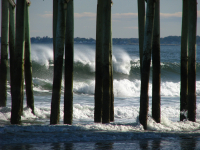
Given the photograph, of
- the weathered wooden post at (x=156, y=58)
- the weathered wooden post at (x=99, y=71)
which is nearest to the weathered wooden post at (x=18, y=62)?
the weathered wooden post at (x=99, y=71)

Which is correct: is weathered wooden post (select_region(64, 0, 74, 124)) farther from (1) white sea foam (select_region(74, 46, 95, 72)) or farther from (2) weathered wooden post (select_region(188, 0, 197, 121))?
(1) white sea foam (select_region(74, 46, 95, 72))

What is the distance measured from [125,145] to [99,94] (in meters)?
1.95

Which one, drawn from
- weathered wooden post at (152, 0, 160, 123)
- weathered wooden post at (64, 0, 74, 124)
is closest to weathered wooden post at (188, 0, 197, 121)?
weathered wooden post at (152, 0, 160, 123)

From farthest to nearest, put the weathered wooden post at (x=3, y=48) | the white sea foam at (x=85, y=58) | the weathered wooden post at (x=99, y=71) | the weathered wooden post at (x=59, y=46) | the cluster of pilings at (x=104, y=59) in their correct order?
1. the white sea foam at (x=85, y=58)
2. the weathered wooden post at (x=3, y=48)
3. the weathered wooden post at (x=99, y=71)
4. the weathered wooden post at (x=59, y=46)
5. the cluster of pilings at (x=104, y=59)

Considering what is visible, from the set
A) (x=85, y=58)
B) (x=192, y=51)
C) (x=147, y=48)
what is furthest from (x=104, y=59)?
(x=85, y=58)

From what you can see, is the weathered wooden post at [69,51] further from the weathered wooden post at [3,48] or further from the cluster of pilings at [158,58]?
the weathered wooden post at [3,48]

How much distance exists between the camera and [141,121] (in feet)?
22.8

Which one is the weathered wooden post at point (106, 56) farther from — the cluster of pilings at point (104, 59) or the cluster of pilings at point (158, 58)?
the cluster of pilings at point (158, 58)

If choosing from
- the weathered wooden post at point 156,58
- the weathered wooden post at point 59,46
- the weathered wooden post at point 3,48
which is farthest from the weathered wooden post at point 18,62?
the weathered wooden post at point 156,58

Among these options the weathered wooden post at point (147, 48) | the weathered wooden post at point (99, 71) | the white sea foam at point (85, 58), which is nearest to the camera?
the weathered wooden post at point (147, 48)

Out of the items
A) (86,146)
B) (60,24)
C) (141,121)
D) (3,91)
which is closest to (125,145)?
(86,146)

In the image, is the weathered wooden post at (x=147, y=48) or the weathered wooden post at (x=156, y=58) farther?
the weathered wooden post at (x=156, y=58)

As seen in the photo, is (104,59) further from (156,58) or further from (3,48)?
(3,48)

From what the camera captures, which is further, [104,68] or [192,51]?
[192,51]
